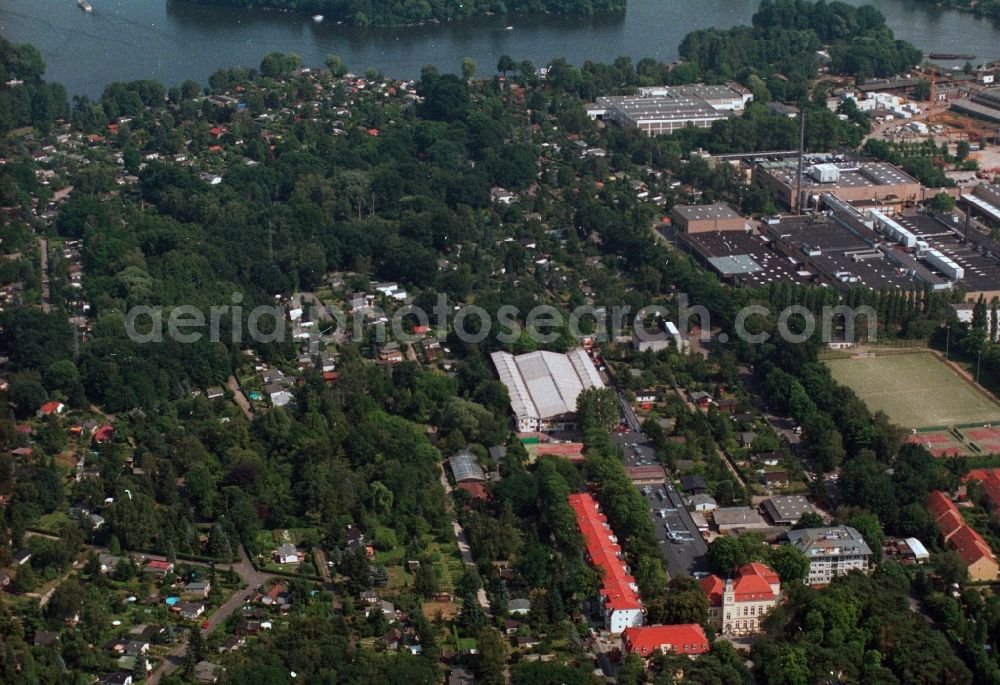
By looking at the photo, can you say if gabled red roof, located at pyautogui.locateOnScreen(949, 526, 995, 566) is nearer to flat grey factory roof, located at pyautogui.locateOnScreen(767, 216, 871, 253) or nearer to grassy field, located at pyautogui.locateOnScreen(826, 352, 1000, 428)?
grassy field, located at pyautogui.locateOnScreen(826, 352, 1000, 428)

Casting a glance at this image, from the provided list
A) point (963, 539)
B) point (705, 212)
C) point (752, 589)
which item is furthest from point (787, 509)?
point (705, 212)

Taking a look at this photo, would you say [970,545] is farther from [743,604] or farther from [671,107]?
[671,107]

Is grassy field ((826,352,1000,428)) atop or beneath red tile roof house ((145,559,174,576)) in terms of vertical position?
atop

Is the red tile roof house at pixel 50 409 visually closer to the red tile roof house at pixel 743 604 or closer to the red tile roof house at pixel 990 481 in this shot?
the red tile roof house at pixel 743 604

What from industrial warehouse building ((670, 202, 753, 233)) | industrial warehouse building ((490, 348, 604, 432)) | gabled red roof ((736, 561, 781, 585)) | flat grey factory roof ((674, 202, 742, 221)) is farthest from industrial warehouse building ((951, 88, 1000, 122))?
gabled red roof ((736, 561, 781, 585))

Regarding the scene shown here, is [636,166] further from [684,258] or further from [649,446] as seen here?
[649,446]

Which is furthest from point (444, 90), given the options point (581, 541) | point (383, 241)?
point (581, 541)
